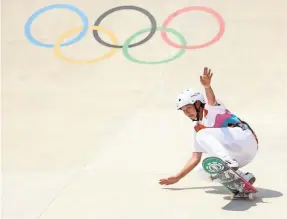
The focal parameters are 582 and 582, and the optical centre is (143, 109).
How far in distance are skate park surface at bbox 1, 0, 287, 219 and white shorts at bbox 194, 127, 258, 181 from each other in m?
0.51

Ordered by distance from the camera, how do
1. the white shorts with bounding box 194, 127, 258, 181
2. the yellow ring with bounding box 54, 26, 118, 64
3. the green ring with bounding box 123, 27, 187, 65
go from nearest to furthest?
the white shorts with bounding box 194, 127, 258, 181, the green ring with bounding box 123, 27, 187, 65, the yellow ring with bounding box 54, 26, 118, 64

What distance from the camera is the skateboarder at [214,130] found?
578cm

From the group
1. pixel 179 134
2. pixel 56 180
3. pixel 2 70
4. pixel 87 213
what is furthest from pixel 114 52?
pixel 87 213

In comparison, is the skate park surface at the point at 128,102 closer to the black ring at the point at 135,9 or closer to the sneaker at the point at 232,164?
the black ring at the point at 135,9

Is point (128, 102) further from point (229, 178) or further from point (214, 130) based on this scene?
point (229, 178)

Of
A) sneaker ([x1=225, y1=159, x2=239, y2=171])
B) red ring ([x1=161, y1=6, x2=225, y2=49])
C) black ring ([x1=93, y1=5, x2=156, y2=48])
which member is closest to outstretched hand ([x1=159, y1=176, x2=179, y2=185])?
sneaker ([x1=225, y1=159, x2=239, y2=171])

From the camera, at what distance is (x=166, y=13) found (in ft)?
39.9

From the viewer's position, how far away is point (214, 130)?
19.2 ft

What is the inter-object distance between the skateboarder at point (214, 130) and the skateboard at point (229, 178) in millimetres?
91

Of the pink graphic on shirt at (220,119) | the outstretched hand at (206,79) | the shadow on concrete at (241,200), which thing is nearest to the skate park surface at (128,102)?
the shadow on concrete at (241,200)

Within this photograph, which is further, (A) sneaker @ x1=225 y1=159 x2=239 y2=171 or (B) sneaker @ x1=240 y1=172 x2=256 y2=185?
(B) sneaker @ x1=240 y1=172 x2=256 y2=185

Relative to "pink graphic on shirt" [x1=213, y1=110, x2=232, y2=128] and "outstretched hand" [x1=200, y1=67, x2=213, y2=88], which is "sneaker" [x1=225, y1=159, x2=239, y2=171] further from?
"outstretched hand" [x1=200, y1=67, x2=213, y2=88]

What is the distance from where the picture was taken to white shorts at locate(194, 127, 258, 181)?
227 inches

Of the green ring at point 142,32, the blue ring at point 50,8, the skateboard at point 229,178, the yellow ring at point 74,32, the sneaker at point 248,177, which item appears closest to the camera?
the skateboard at point 229,178
